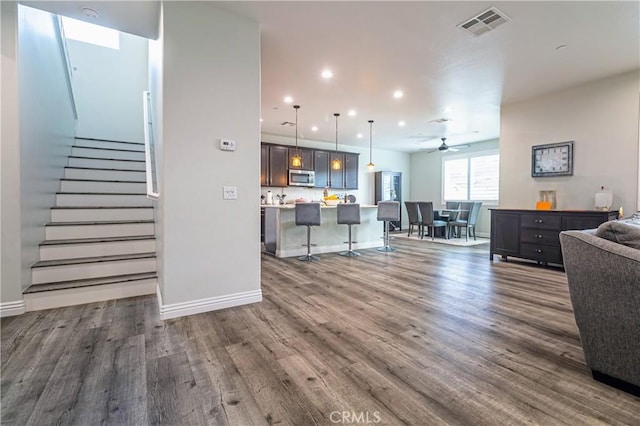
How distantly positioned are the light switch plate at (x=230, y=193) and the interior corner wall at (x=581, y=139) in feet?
15.6

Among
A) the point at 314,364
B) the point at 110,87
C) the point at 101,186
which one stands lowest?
the point at 314,364

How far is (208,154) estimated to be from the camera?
8.73ft

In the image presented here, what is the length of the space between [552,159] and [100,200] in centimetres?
652

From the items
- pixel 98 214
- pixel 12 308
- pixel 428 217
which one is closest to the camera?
pixel 12 308

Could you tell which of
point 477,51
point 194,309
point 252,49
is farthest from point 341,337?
point 477,51

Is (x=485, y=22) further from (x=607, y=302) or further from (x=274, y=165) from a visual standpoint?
(x=274, y=165)

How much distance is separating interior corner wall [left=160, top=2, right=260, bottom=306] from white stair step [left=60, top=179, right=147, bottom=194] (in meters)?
2.19

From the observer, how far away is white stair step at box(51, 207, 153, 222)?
339cm

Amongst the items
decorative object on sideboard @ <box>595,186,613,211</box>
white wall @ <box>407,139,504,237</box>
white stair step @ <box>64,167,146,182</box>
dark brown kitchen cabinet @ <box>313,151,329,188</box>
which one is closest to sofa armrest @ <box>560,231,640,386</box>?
decorative object on sideboard @ <box>595,186,613,211</box>

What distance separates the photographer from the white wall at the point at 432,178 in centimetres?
851

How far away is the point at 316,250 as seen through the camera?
573 centimetres

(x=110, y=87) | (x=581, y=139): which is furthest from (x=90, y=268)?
(x=581, y=139)

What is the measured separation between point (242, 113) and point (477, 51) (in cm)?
279

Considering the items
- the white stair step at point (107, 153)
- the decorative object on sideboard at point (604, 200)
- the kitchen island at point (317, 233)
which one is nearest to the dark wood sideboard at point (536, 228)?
the decorative object on sideboard at point (604, 200)
